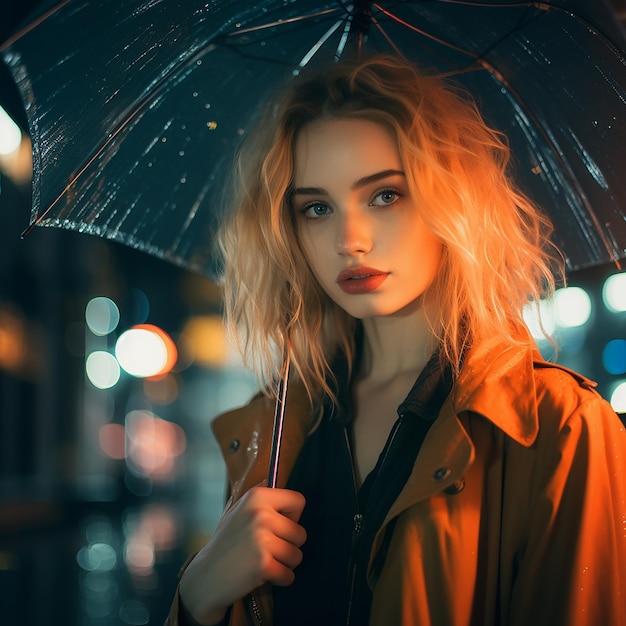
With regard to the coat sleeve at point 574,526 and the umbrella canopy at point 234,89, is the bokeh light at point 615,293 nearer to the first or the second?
the umbrella canopy at point 234,89

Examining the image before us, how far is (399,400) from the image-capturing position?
2.15 m

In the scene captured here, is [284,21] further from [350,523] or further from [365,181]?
[350,523]

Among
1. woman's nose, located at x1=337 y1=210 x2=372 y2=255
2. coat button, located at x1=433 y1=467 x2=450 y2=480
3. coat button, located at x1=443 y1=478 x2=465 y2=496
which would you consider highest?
woman's nose, located at x1=337 y1=210 x2=372 y2=255

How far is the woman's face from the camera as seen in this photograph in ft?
6.49

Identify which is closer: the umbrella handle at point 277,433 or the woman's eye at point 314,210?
the umbrella handle at point 277,433

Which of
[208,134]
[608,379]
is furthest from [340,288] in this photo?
[608,379]

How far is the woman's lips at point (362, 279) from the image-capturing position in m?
1.98

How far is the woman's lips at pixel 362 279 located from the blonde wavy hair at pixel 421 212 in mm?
188

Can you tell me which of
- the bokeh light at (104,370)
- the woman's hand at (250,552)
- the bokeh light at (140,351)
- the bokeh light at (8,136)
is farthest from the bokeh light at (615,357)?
the woman's hand at (250,552)

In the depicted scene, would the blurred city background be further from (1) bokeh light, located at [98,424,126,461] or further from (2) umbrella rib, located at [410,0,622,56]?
(2) umbrella rib, located at [410,0,622,56]

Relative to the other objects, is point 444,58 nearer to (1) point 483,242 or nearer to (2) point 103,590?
(1) point 483,242

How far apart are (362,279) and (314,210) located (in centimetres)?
27

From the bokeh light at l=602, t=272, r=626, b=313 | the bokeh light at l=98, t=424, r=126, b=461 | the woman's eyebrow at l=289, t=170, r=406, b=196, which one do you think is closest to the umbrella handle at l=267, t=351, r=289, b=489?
the woman's eyebrow at l=289, t=170, r=406, b=196

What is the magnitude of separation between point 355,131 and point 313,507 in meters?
1.03
